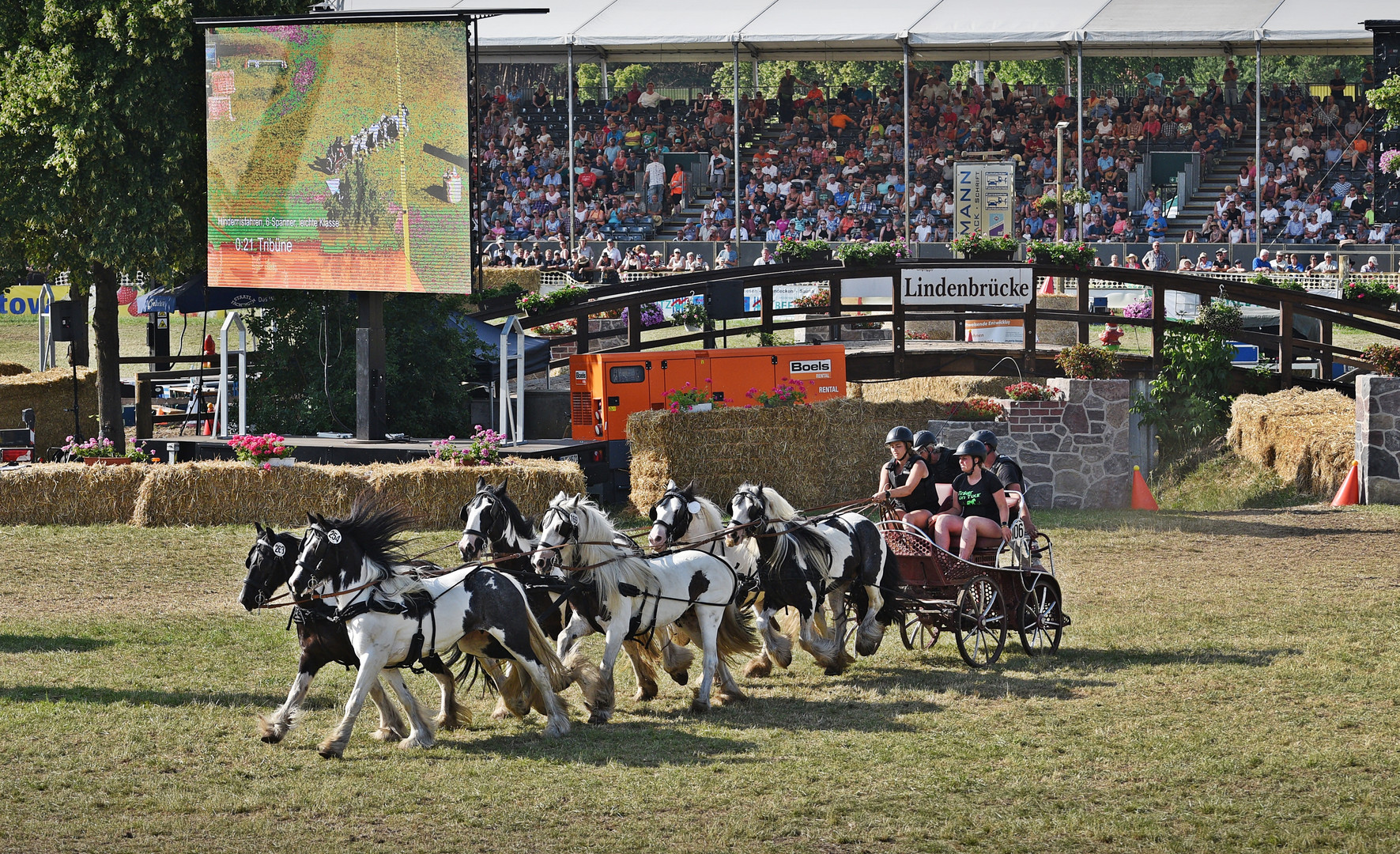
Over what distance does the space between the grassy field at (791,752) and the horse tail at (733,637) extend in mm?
405

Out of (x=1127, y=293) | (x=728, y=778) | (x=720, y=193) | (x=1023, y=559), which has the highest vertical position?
(x=720, y=193)

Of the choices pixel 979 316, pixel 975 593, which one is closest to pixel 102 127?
pixel 979 316

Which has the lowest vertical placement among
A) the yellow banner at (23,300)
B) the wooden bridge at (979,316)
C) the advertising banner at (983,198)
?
the wooden bridge at (979,316)

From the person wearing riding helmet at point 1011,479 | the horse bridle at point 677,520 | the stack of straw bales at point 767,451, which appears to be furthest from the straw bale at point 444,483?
the horse bridle at point 677,520

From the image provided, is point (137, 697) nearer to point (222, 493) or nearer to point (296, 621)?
point (296, 621)

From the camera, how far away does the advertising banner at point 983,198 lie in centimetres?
3450

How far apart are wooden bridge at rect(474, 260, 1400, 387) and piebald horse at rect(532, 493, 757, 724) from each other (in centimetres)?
1327

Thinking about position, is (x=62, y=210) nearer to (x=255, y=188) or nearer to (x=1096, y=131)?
(x=255, y=188)

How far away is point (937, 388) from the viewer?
2527 cm

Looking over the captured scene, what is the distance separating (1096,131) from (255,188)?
1253 inches

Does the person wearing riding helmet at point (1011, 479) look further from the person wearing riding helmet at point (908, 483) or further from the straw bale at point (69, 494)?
the straw bale at point (69, 494)

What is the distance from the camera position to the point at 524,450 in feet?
61.3

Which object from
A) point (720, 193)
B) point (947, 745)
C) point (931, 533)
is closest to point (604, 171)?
point (720, 193)

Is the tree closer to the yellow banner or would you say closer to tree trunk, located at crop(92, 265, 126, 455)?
tree trunk, located at crop(92, 265, 126, 455)
